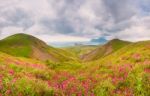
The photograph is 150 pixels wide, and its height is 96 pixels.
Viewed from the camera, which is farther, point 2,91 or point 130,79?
point 130,79

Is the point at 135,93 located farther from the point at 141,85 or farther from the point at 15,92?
the point at 15,92

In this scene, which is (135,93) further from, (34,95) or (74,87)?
(34,95)

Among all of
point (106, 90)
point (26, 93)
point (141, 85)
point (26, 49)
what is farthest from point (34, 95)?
point (26, 49)

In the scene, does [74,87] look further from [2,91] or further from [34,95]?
[2,91]

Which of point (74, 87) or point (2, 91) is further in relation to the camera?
point (74, 87)

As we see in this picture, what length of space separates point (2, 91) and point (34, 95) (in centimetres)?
158

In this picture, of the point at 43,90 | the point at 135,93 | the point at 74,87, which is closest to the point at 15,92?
the point at 43,90

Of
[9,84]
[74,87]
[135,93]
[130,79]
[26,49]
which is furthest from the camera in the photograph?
[26,49]

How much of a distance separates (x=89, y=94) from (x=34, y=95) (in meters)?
2.78

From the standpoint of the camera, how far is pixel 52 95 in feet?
45.5

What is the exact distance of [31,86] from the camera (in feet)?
46.7

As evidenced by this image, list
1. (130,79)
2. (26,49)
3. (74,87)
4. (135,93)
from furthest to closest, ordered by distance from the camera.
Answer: (26,49) → (130,79) → (74,87) → (135,93)

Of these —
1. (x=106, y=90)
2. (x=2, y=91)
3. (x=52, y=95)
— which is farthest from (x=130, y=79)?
(x=2, y=91)

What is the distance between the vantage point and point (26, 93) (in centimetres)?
1334
